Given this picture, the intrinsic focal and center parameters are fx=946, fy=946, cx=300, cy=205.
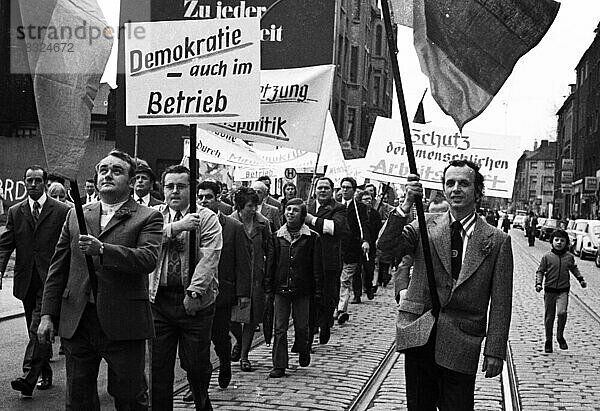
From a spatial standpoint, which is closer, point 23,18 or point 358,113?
point 23,18

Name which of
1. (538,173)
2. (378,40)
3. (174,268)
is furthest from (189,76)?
(538,173)

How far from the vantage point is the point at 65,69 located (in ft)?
18.6

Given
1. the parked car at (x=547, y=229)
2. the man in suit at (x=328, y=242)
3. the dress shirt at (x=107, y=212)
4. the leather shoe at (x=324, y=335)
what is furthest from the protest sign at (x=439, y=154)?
the parked car at (x=547, y=229)

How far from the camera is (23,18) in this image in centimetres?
562

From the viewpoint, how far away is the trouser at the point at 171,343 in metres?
6.89

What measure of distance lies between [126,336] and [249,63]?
9.17 ft

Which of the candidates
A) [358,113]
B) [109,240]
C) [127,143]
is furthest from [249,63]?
[358,113]

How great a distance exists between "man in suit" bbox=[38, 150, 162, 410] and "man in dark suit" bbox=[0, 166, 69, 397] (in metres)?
2.98

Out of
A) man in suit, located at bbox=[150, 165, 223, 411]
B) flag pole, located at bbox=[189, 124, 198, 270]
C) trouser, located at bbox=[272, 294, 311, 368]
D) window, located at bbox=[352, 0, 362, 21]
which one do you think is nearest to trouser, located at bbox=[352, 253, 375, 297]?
trouser, located at bbox=[272, 294, 311, 368]

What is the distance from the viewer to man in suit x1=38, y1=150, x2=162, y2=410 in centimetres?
573

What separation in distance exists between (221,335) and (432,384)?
3242 millimetres

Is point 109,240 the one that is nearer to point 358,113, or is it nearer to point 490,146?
point 490,146

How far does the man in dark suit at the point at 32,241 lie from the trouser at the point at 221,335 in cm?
157

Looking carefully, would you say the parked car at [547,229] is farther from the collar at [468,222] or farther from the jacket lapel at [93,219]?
the jacket lapel at [93,219]
